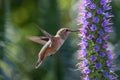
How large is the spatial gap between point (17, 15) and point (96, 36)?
251 inches

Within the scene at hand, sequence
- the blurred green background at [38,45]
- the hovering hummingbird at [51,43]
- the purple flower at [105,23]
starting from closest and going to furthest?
the purple flower at [105,23] → the hovering hummingbird at [51,43] → the blurred green background at [38,45]

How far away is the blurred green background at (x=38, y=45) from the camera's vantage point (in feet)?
27.0

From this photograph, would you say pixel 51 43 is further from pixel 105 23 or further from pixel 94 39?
pixel 105 23

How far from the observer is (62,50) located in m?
8.89

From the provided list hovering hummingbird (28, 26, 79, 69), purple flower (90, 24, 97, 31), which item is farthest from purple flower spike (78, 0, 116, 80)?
hovering hummingbird (28, 26, 79, 69)

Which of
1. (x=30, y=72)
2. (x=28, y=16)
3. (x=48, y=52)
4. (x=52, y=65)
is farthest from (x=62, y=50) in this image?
(x=48, y=52)

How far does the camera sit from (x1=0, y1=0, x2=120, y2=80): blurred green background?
27.0ft

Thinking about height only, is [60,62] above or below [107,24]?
below

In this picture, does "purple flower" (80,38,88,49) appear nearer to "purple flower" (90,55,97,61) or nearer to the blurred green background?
"purple flower" (90,55,97,61)

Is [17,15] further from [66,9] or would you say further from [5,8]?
[5,8]

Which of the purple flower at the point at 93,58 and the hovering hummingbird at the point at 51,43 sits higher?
the hovering hummingbird at the point at 51,43

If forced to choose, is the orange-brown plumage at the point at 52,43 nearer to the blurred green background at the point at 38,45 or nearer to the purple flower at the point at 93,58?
the purple flower at the point at 93,58

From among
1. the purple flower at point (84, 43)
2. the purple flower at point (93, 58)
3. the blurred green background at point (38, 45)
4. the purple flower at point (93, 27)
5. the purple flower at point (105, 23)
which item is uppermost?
the purple flower at point (105, 23)

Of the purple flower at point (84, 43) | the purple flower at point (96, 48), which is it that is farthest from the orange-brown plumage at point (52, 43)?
the purple flower at point (96, 48)
